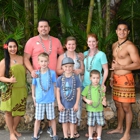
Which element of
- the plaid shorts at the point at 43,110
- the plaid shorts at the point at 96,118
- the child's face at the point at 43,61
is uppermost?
the child's face at the point at 43,61

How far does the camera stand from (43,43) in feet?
13.2

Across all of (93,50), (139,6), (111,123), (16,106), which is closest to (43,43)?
(93,50)

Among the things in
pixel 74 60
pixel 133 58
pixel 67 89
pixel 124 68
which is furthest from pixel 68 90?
pixel 133 58

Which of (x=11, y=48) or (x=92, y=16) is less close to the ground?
(x=92, y=16)

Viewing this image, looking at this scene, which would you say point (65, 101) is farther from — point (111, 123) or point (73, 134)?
point (111, 123)

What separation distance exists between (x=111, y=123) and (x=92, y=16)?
1.96 meters

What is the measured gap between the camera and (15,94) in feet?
12.8

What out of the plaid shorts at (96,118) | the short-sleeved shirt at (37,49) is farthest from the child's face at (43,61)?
the plaid shorts at (96,118)

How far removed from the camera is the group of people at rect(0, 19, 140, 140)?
3.78 m

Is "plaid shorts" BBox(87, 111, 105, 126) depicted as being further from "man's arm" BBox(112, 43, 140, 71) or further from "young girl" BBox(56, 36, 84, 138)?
"man's arm" BBox(112, 43, 140, 71)

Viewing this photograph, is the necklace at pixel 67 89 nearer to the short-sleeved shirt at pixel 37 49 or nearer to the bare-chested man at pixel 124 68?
the short-sleeved shirt at pixel 37 49

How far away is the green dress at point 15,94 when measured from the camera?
388 centimetres

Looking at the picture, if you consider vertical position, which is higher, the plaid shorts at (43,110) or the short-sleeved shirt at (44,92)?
the short-sleeved shirt at (44,92)

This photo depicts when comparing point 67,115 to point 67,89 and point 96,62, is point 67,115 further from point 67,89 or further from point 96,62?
point 96,62
